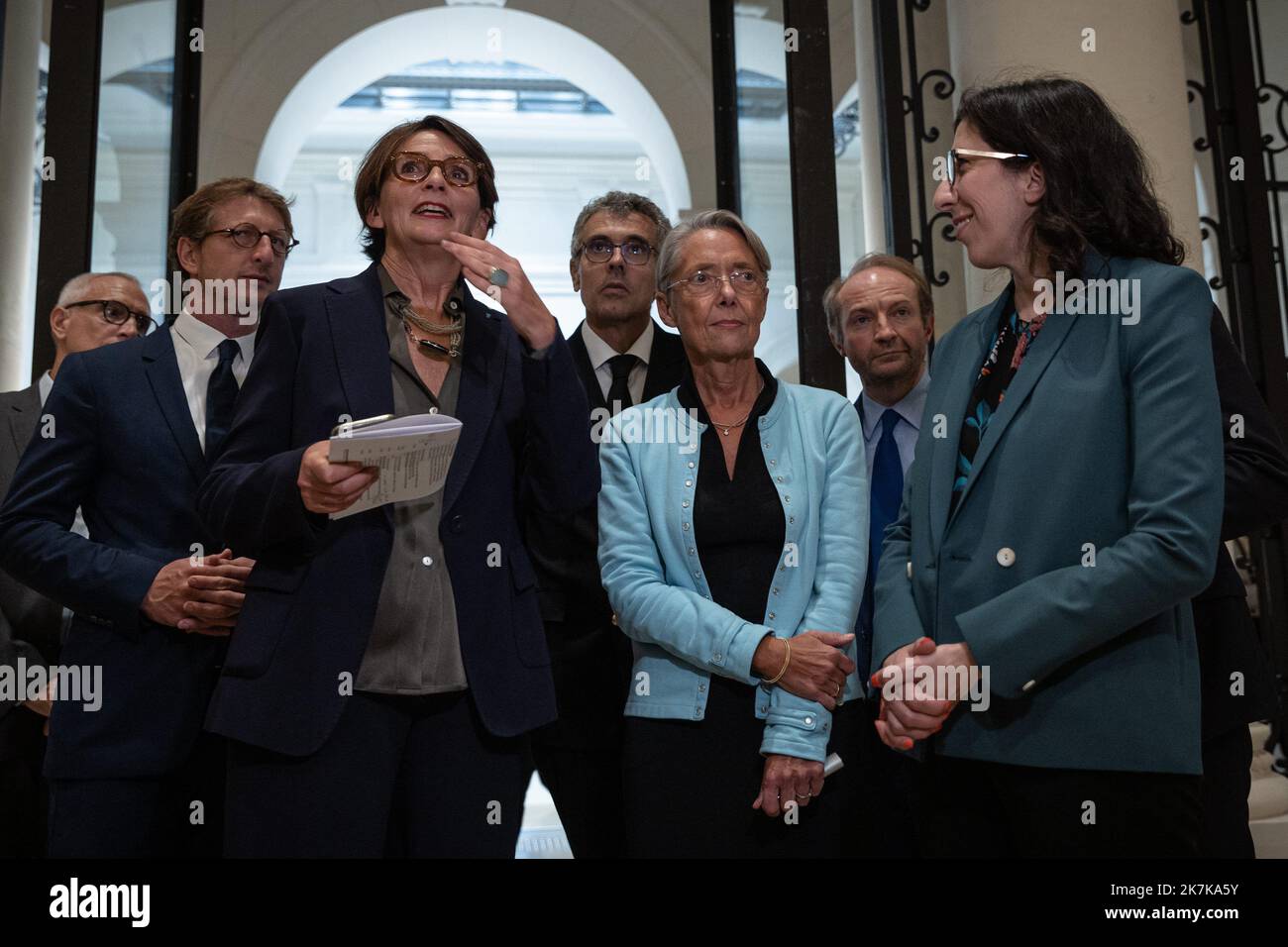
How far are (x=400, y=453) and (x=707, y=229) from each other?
1.21 metres

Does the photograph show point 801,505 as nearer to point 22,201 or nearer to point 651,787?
point 651,787

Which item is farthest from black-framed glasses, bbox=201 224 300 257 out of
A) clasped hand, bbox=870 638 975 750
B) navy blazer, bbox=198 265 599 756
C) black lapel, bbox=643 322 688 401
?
clasped hand, bbox=870 638 975 750

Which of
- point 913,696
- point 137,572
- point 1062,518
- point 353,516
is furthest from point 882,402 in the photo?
point 137,572

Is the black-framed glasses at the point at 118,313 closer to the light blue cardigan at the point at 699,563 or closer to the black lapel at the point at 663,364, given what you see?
the black lapel at the point at 663,364

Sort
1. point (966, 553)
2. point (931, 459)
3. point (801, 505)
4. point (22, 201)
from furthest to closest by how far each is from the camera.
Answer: point (22, 201), point (801, 505), point (931, 459), point (966, 553)

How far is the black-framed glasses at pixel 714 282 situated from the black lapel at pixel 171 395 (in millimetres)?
1185

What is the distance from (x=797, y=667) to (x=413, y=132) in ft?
4.42

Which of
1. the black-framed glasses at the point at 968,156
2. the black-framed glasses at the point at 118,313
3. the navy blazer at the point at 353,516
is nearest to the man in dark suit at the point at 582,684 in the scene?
the navy blazer at the point at 353,516

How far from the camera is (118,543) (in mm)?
2539

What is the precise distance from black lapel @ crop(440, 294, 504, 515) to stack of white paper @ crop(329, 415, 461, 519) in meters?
0.14

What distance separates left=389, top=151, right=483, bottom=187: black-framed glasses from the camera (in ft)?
7.44

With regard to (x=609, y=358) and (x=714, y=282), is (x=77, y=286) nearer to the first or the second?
(x=609, y=358)

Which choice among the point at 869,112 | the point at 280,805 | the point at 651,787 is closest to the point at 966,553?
the point at 651,787

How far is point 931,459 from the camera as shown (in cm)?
229
